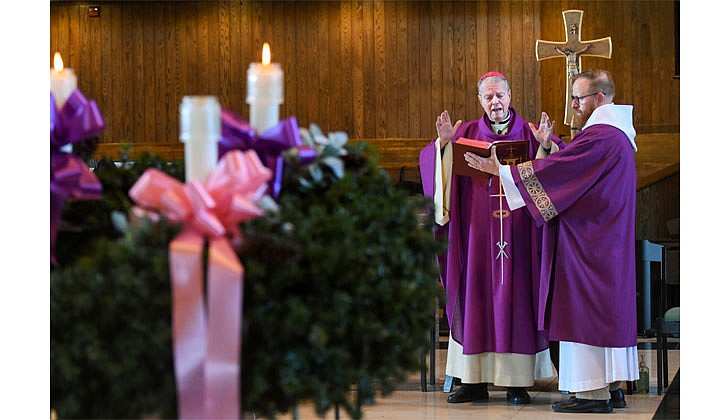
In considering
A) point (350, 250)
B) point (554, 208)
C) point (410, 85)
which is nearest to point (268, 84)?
point (350, 250)

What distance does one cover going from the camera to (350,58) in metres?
12.1

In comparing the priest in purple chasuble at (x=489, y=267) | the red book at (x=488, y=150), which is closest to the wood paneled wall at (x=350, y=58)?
the priest in purple chasuble at (x=489, y=267)

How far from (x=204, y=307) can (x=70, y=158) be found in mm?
391

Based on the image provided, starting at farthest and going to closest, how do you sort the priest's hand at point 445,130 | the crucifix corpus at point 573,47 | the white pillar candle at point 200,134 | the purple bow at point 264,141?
the crucifix corpus at point 573,47 < the priest's hand at point 445,130 < the purple bow at point 264,141 < the white pillar candle at point 200,134

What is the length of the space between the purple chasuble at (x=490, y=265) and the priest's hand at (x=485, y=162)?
266 mm

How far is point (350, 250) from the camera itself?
1.37 m

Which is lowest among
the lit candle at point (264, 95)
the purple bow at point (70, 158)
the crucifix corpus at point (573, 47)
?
the purple bow at point (70, 158)

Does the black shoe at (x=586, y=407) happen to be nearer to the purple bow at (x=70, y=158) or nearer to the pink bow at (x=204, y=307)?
the purple bow at (x=70, y=158)

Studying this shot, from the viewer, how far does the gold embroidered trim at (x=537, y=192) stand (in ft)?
17.5

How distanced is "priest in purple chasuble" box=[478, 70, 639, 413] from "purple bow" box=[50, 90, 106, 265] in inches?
156

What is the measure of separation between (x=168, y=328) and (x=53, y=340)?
6.1 inches

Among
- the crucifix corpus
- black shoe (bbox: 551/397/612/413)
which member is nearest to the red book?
black shoe (bbox: 551/397/612/413)

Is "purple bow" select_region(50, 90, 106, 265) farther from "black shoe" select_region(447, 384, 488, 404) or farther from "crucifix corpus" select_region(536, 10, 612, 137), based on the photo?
"crucifix corpus" select_region(536, 10, 612, 137)

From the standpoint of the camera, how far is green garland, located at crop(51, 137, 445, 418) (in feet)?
4.06
